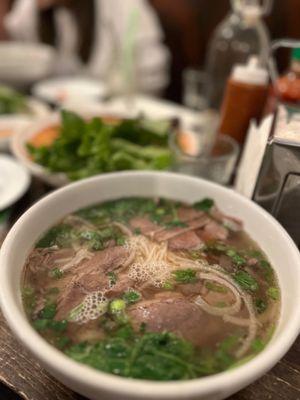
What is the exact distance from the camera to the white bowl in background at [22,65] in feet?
9.61

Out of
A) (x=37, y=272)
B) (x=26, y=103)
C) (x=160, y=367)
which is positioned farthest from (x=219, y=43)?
(x=160, y=367)

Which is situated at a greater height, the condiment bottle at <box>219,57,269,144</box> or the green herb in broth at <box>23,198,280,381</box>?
the condiment bottle at <box>219,57,269,144</box>

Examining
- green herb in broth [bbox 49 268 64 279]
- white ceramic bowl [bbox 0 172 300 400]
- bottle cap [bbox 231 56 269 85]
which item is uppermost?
bottle cap [bbox 231 56 269 85]

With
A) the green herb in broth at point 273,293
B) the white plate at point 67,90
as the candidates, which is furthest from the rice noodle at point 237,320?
the white plate at point 67,90

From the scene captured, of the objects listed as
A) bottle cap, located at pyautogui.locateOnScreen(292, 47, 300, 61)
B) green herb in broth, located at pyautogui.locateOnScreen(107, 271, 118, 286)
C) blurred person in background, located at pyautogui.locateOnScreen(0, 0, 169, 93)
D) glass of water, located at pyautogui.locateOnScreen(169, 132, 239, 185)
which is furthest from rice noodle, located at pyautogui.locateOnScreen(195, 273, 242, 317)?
blurred person in background, located at pyautogui.locateOnScreen(0, 0, 169, 93)

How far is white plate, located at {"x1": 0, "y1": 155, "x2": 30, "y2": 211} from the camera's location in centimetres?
→ 148

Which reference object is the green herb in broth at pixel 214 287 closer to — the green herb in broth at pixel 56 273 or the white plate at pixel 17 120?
the green herb in broth at pixel 56 273

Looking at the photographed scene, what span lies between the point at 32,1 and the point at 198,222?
12.8ft

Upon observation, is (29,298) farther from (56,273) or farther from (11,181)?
(11,181)

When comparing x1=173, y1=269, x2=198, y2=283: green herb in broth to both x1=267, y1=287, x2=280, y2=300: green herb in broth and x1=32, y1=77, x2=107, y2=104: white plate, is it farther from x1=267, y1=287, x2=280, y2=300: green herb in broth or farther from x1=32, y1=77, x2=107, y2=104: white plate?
x1=32, y1=77, x2=107, y2=104: white plate

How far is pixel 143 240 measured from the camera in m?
1.17

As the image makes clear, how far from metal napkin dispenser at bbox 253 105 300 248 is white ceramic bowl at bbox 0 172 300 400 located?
0.07 metres

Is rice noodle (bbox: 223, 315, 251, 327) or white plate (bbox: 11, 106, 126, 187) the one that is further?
white plate (bbox: 11, 106, 126, 187)

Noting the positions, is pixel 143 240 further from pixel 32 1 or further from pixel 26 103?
pixel 32 1
